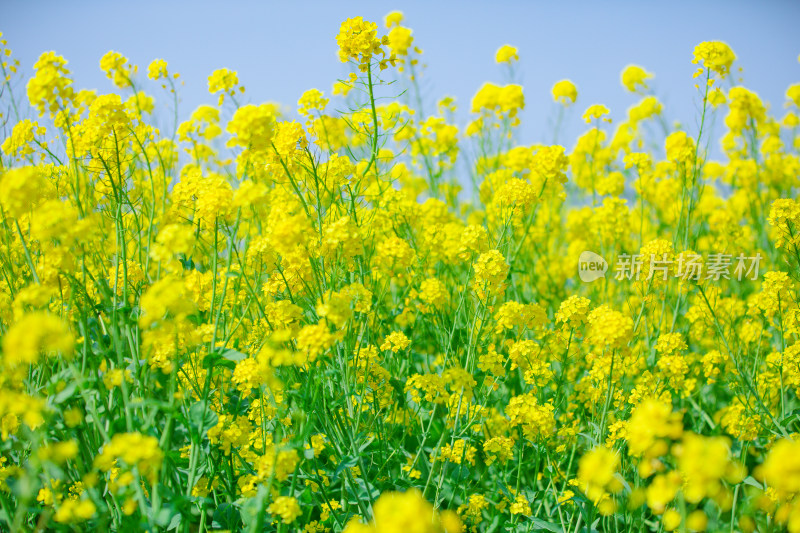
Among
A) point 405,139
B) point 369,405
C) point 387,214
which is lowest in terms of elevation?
point 369,405

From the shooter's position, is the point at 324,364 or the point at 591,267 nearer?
the point at 324,364

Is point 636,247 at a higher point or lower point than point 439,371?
higher

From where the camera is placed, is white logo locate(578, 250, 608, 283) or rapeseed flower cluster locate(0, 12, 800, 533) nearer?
rapeseed flower cluster locate(0, 12, 800, 533)

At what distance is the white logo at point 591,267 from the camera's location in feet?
13.5

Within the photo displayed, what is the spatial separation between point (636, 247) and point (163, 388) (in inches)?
157

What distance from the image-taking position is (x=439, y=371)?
138 inches

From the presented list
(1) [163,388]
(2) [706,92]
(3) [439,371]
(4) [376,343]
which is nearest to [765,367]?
(2) [706,92]

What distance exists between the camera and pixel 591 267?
13.9 feet

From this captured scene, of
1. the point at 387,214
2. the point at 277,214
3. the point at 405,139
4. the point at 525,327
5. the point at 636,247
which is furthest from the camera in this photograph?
the point at 636,247

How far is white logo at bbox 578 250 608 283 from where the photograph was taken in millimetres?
4113

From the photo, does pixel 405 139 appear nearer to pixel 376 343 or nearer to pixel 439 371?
pixel 439 371

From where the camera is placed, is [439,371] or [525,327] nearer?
[525,327]

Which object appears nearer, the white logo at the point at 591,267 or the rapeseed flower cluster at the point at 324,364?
the rapeseed flower cluster at the point at 324,364

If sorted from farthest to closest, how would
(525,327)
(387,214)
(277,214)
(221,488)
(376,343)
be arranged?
(387,214)
(376,343)
(525,327)
(221,488)
(277,214)
